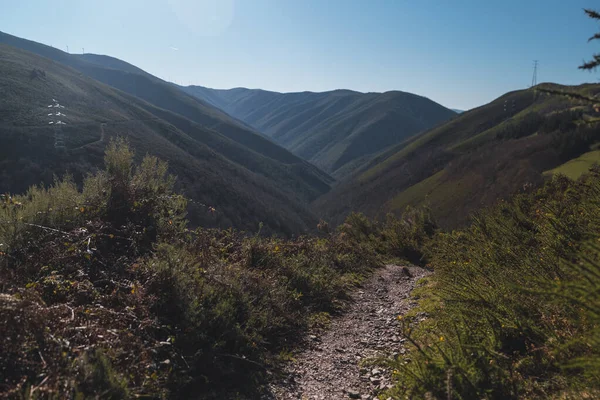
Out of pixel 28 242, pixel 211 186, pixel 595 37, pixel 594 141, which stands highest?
pixel 594 141

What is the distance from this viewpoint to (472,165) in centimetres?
7600

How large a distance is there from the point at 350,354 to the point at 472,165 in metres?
80.6

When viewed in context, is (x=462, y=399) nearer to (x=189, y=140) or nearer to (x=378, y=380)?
(x=378, y=380)

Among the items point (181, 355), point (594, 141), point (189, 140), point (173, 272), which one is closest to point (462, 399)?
point (181, 355)

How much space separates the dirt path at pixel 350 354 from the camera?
14.0ft

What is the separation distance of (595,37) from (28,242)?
6943 millimetres

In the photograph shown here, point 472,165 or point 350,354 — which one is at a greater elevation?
point 472,165

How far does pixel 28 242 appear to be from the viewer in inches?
196

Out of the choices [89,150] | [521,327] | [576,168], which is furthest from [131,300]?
[89,150]

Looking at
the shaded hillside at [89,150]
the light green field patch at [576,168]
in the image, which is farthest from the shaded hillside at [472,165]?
the shaded hillside at [89,150]

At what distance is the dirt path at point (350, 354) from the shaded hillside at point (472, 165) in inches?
148

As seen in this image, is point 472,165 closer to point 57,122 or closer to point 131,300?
point 57,122

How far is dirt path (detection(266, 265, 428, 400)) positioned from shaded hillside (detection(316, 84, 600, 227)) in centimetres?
375

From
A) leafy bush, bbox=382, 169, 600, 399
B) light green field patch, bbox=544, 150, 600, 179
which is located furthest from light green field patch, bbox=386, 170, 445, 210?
leafy bush, bbox=382, 169, 600, 399
